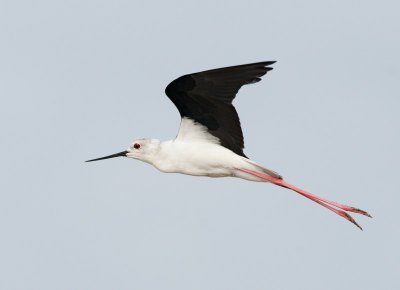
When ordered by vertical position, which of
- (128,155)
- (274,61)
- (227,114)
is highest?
(274,61)

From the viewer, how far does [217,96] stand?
50.2 feet

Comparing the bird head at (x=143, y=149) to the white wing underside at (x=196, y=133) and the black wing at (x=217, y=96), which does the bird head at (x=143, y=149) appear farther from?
the black wing at (x=217, y=96)

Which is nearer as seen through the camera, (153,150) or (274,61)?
(274,61)

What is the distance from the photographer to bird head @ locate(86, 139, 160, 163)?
16.0 meters

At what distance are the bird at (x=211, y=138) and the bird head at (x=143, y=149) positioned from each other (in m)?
0.02

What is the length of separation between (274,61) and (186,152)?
6.16 feet

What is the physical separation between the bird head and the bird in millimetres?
16

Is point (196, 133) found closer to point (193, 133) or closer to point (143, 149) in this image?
point (193, 133)

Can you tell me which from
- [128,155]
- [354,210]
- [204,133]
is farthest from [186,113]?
[354,210]

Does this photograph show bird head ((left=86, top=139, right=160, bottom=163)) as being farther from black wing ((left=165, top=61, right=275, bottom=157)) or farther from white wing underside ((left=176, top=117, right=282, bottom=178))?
black wing ((left=165, top=61, right=275, bottom=157))

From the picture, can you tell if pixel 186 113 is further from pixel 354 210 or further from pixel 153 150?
pixel 354 210

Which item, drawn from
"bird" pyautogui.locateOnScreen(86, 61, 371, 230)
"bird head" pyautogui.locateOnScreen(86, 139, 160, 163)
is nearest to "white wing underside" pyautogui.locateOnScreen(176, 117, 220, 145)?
"bird" pyautogui.locateOnScreen(86, 61, 371, 230)

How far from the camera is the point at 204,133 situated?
15.7 m

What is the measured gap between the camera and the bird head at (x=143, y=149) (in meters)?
16.0
